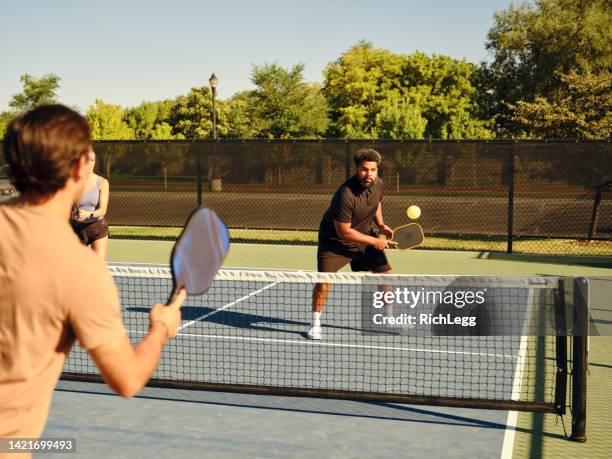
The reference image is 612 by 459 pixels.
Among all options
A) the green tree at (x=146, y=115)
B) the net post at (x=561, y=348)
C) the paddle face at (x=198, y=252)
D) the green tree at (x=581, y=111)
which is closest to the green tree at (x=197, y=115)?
the green tree at (x=146, y=115)

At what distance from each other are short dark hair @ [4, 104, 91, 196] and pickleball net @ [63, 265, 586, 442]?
3370mm

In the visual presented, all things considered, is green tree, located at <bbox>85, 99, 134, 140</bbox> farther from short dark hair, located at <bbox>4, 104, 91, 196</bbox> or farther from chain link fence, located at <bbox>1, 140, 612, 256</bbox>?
short dark hair, located at <bbox>4, 104, 91, 196</bbox>

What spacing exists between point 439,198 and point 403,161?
2049 millimetres

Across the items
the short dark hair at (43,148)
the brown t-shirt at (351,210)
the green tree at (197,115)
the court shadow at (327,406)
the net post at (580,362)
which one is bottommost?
the court shadow at (327,406)

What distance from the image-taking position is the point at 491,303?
20.6 ft

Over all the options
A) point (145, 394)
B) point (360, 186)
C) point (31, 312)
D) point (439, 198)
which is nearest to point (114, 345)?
point (31, 312)

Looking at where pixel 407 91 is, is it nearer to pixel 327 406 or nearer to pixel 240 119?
pixel 240 119

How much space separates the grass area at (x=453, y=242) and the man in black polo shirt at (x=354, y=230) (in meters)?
7.60

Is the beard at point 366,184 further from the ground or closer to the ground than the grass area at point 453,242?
further from the ground

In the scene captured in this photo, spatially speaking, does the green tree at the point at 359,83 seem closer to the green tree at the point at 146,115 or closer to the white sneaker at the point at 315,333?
the green tree at the point at 146,115

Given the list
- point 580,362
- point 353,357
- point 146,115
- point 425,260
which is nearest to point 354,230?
point 353,357

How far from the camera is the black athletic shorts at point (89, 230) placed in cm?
821

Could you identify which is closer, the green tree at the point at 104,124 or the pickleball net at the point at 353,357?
the pickleball net at the point at 353,357

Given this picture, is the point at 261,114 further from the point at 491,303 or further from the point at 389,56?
the point at 491,303
